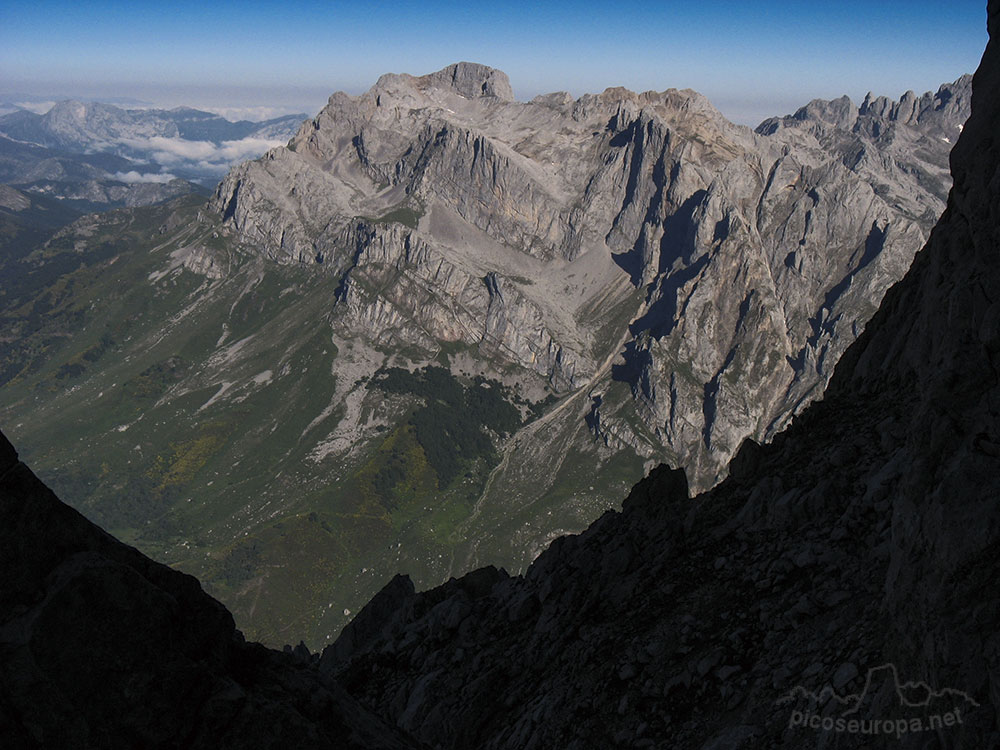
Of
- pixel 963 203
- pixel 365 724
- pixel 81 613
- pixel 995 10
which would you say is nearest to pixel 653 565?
pixel 365 724

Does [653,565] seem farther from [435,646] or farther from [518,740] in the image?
[435,646]

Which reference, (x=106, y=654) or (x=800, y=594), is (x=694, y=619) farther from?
(x=106, y=654)

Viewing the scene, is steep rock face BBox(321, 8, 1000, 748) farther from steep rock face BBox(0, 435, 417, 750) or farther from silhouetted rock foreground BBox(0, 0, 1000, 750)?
steep rock face BBox(0, 435, 417, 750)

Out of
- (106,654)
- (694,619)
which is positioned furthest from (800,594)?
(106,654)

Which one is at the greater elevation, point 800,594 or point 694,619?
point 800,594

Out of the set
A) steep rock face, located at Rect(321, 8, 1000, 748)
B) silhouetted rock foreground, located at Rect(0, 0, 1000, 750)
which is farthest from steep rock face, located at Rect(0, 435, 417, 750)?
steep rock face, located at Rect(321, 8, 1000, 748)

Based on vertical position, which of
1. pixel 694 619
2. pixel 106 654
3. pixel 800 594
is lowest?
pixel 694 619
